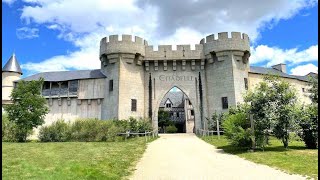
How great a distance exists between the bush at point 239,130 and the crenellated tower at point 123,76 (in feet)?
45.1

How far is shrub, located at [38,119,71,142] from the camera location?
21.4m

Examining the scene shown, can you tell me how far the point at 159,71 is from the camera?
29.2 m

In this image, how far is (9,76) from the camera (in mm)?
31641

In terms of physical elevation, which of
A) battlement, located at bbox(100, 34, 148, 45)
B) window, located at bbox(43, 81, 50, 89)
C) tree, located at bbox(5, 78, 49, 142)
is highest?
battlement, located at bbox(100, 34, 148, 45)

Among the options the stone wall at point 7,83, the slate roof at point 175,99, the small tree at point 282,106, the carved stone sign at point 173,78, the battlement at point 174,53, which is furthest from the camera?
the slate roof at point 175,99

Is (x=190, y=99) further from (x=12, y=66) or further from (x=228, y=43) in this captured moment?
(x=12, y=66)

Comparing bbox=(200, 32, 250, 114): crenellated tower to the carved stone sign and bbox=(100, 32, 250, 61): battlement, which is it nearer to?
bbox=(100, 32, 250, 61): battlement

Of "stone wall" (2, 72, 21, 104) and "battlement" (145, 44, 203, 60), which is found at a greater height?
"battlement" (145, 44, 203, 60)

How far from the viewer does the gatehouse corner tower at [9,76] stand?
3086 centimetres

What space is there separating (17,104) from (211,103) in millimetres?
16409

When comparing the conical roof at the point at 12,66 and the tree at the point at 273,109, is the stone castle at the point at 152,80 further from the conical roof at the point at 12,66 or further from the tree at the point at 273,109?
the tree at the point at 273,109

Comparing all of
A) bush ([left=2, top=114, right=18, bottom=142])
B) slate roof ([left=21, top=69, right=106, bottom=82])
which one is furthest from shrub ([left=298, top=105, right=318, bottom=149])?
bush ([left=2, top=114, right=18, bottom=142])

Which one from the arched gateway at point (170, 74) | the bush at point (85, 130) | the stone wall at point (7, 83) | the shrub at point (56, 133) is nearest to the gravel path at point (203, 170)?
the bush at point (85, 130)

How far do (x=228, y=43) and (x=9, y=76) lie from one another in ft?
74.4
